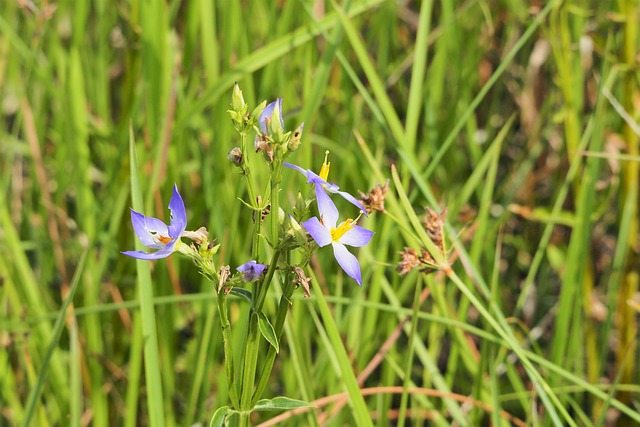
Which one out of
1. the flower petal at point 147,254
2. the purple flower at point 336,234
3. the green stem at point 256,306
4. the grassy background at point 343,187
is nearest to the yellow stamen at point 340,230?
the purple flower at point 336,234

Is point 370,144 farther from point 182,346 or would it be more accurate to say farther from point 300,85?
point 182,346

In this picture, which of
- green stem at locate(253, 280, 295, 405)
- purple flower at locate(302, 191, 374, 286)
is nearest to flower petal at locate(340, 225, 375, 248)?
purple flower at locate(302, 191, 374, 286)

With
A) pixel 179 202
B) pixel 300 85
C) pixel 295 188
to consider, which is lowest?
pixel 179 202

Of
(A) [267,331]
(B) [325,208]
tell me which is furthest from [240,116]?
(A) [267,331]

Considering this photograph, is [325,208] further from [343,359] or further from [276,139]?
[343,359]

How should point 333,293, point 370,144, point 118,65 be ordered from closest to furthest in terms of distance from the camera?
point 333,293 < point 370,144 < point 118,65

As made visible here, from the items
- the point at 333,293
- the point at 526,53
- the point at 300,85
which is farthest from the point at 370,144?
the point at 526,53

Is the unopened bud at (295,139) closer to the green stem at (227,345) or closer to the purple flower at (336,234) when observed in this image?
the purple flower at (336,234)
